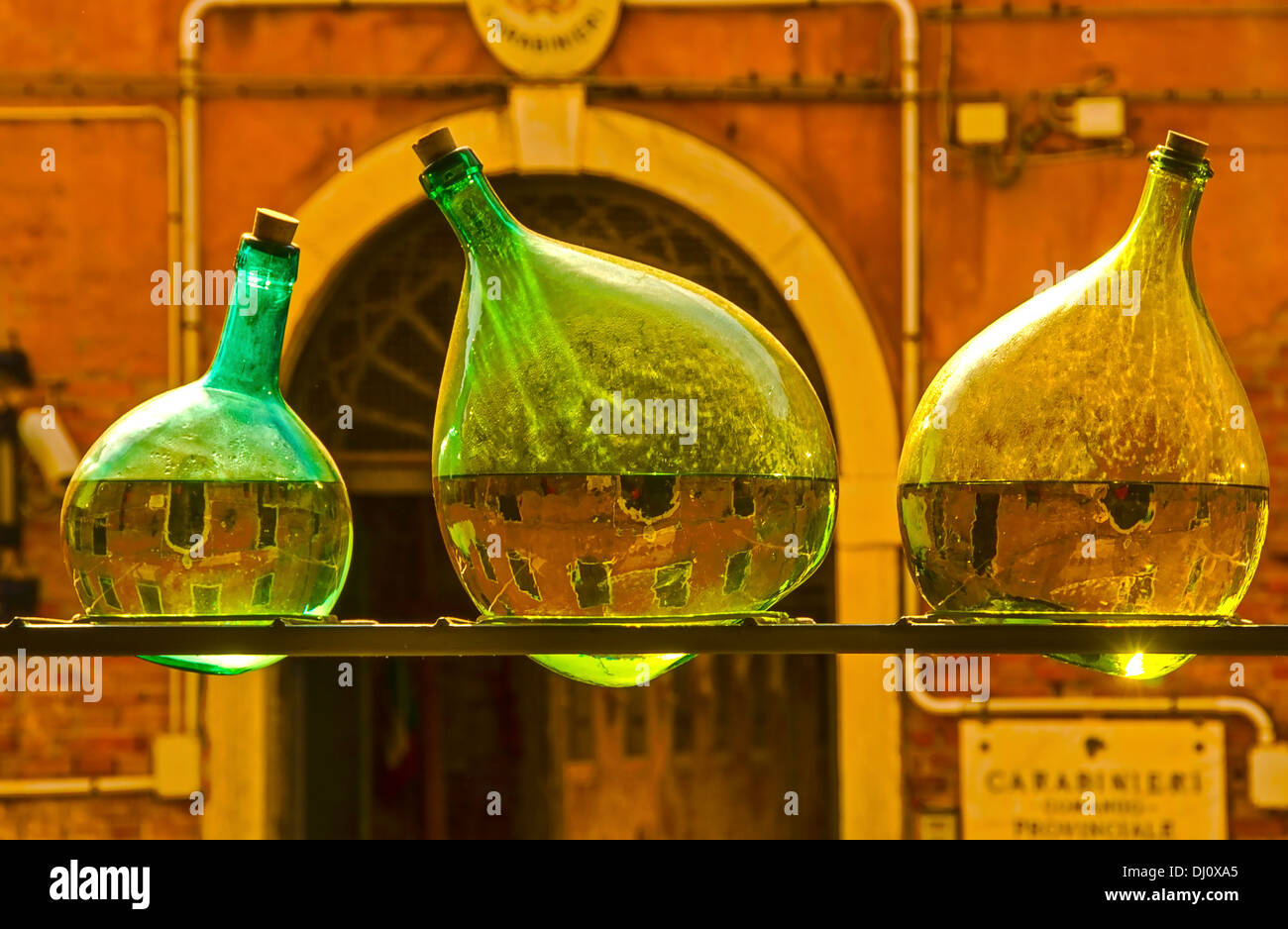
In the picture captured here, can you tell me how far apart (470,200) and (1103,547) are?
0.51 metres

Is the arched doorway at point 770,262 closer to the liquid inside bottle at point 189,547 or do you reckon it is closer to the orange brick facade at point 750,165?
the orange brick facade at point 750,165

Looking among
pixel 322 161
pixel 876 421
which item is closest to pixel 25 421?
pixel 322 161

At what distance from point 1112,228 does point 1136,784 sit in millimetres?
1831

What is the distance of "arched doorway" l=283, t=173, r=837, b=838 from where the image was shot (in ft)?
19.1

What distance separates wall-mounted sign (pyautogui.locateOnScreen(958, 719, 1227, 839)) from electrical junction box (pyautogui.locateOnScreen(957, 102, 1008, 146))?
191cm

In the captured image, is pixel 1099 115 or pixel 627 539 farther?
pixel 1099 115

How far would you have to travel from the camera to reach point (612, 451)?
118cm

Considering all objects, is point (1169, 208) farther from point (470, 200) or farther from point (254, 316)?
point (254, 316)

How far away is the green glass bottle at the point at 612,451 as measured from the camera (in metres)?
1.18

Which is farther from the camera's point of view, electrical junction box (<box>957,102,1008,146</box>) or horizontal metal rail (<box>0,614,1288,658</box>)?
electrical junction box (<box>957,102,1008,146</box>)

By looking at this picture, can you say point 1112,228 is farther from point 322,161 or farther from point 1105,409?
point 1105,409

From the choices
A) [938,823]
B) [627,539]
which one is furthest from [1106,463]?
[938,823]

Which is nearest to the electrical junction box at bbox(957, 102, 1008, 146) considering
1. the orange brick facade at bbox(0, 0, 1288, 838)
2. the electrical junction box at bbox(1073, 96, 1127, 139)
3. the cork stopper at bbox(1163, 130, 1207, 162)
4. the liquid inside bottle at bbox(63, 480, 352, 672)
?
the orange brick facade at bbox(0, 0, 1288, 838)

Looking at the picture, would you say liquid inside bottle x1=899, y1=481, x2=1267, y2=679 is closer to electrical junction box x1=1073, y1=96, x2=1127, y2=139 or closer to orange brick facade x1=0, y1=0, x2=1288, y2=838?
orange brick facade x1=0, y1=0, x2=1288, y2=838
